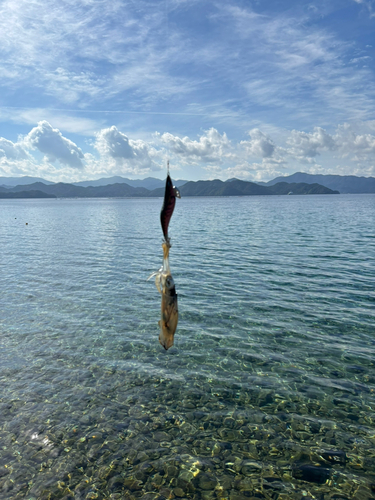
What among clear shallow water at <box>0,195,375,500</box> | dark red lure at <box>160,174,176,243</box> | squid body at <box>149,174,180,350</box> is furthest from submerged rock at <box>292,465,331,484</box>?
dark red lure at <box>160,174,176,243</box>

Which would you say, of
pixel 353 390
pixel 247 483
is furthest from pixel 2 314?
pixel 353 390

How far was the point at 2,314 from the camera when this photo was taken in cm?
A: 2252

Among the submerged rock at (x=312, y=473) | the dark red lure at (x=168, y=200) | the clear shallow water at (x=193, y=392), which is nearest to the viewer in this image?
the dark red lure at (x=168, y=200)

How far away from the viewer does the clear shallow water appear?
969 cm

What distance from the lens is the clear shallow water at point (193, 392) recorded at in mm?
9688

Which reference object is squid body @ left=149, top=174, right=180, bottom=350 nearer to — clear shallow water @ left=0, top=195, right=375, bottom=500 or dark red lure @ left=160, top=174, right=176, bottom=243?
dark red lure @ left=160, top=174, right=176, bottom=243

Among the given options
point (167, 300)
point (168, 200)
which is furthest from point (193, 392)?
point (168, 200)

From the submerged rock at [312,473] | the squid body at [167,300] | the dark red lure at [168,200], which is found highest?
the dark red lure at [168,200]

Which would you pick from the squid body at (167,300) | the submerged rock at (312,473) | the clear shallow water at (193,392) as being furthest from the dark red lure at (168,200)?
the submerged rock at (312,473)

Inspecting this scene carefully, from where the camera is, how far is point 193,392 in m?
13.5

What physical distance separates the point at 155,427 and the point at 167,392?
200cm

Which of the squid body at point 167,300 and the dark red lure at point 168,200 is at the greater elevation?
the dark red lure at point 168,200

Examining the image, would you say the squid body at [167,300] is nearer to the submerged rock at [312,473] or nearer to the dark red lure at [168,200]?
the dark red lure at [168,200]

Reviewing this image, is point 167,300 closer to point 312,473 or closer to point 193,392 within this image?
point 312,473
